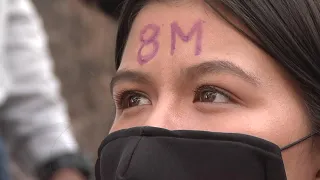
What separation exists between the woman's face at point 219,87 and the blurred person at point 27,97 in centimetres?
159

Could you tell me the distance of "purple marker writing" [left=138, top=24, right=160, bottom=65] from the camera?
2615mm

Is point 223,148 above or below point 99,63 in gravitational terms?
above

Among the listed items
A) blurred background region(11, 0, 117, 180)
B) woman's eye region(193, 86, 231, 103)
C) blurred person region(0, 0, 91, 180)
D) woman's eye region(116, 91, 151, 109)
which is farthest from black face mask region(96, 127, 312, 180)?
blurred background region(11, 0, 117, 180)

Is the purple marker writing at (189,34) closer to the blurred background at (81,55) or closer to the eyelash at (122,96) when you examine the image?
the eyelash at (122,96)

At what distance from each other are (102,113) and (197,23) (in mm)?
4511

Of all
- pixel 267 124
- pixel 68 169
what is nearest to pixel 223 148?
pixel 267 124

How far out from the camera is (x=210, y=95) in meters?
2.53

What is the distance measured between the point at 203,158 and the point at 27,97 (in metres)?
2.09

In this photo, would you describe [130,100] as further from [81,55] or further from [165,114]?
[81,55]

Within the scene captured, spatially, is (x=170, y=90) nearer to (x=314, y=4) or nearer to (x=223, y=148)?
(x=223, y=148)

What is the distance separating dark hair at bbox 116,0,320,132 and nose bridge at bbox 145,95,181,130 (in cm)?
31

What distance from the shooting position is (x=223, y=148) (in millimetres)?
2371

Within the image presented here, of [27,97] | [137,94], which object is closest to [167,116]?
[137,94]

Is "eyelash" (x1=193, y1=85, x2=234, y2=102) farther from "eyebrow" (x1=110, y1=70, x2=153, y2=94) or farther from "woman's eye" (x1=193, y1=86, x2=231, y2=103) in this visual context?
"eyebrow" (x1=110, y1=70, x2=153, y2=94)
